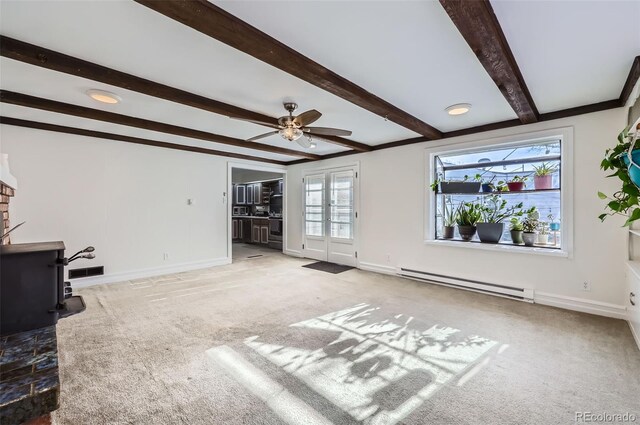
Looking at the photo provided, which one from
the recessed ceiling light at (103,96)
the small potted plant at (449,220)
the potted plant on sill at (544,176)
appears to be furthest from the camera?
the small potted plant at (449,220)

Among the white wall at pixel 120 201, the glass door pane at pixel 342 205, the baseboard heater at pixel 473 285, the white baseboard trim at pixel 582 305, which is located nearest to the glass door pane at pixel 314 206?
the glass door pane at pixel 342 205

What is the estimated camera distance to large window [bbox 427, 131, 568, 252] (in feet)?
11.7

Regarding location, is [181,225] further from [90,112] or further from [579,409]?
[579,409]

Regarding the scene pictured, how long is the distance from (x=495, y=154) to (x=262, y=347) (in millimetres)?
3986

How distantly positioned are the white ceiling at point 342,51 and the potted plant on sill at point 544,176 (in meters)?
0.75

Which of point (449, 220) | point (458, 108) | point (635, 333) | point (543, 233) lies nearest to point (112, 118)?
point (458, 108)

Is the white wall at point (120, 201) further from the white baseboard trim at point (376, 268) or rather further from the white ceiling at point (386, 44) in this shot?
the white ceiling at point (386, 44)

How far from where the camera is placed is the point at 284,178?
6.93 m

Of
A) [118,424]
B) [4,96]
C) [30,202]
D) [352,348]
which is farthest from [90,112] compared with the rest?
[352,348]

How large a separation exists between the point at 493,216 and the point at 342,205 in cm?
261

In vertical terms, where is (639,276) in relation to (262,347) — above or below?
above

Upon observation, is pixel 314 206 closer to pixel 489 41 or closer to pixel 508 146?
pixel 508 146

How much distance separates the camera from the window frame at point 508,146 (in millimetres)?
3246

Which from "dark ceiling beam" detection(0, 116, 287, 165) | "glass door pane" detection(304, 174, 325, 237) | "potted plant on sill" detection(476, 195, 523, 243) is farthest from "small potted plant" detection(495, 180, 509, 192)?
"dark ceiling beam" detection(0, 116, 287, 165)
